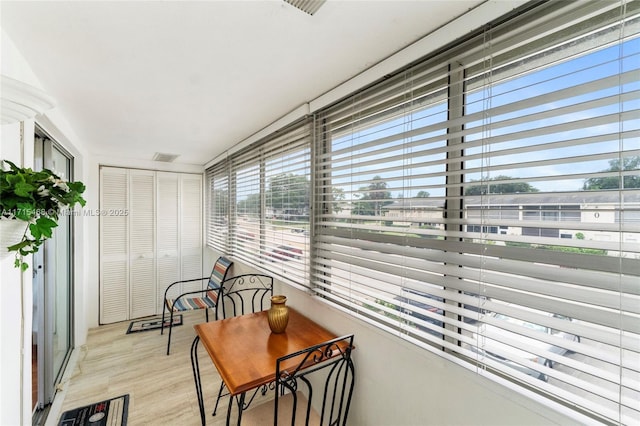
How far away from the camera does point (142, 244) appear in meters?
3.98

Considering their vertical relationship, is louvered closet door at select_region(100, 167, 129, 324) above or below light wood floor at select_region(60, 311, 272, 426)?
above

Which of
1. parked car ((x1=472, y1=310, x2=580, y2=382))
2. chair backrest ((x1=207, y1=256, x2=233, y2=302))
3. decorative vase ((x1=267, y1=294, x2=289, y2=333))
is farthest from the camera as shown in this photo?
chair backrest ((x1=207, y1=256, x2=233, y2=302))

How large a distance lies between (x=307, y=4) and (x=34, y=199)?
3.89 feet

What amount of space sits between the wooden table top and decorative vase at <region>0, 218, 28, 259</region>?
987 mm

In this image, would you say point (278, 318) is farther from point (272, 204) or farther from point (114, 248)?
point (114, 248)

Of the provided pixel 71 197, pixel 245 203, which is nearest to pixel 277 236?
pixel 245 203

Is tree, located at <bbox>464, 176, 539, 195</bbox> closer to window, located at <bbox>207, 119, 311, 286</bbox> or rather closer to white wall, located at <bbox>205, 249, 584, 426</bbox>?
white wall, located at <bbox>205, 249, 584, 426</bbox>

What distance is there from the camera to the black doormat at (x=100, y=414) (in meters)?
2.01

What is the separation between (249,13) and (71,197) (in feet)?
3.17

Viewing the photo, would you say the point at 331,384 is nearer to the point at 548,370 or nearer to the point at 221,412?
the point at 221,412

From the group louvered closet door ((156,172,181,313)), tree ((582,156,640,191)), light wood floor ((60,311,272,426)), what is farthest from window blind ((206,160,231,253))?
tree ((582,156,640,191))

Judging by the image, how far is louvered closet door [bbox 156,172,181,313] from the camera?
161 inches

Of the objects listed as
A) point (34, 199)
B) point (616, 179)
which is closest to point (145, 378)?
point (34, 199)

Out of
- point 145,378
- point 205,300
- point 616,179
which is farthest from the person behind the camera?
point 205,300
